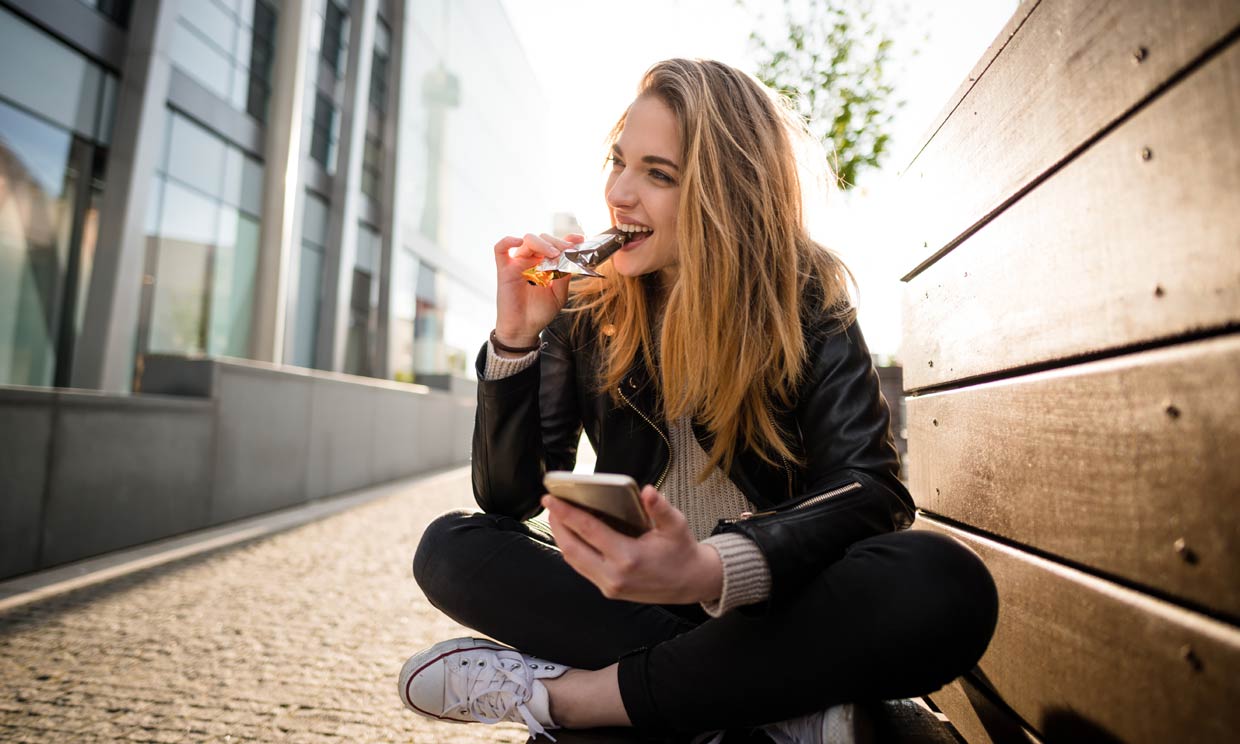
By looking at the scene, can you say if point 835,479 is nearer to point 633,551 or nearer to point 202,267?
point 633,551

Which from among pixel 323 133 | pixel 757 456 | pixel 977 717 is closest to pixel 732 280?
pixel 757 456

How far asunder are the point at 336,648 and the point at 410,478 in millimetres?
7958

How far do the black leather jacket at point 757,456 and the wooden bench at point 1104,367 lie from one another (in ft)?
0.80

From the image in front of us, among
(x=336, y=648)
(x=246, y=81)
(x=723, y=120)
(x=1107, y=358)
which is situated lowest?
(x=336, y=648)

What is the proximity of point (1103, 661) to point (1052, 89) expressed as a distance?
0.86 m

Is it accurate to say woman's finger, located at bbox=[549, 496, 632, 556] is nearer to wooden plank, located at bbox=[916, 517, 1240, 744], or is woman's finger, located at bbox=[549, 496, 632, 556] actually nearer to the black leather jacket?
the black leather jacket

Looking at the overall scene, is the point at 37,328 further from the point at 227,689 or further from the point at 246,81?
the point at 227,689

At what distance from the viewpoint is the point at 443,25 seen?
624 inches

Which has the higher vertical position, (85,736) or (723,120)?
(723,120)

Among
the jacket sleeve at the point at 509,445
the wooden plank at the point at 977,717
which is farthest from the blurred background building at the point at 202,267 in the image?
the wooden plank at the point at 977,717

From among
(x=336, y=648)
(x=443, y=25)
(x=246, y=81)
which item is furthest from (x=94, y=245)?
(x=443, y=25)

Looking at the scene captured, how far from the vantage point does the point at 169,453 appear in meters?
4.70

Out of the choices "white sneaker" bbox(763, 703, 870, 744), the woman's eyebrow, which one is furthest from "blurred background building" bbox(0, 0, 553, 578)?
"white sneaker" bbox(763, 703, 870, 744)

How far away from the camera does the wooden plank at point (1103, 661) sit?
0.78 metres
